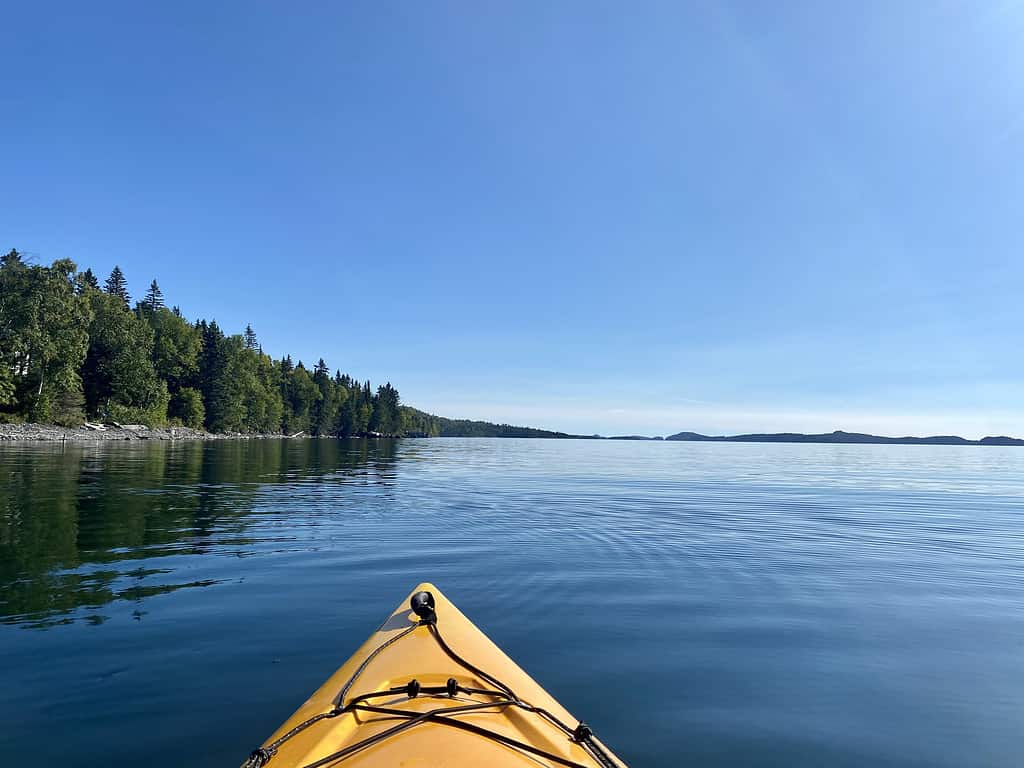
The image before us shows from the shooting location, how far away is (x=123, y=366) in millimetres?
71500

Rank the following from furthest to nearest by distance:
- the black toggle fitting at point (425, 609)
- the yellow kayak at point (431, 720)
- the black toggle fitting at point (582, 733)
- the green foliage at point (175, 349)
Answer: the green foliage at point (175, 349) → the black toggle fitting at point (425, 609) → the black toggle fitting at point (582, 733) → the yellow kayak at point (431, 720)

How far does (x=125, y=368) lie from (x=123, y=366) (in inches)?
13.0

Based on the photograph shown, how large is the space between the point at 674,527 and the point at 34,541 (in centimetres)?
1354

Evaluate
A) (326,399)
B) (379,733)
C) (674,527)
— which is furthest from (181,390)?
(379,733)

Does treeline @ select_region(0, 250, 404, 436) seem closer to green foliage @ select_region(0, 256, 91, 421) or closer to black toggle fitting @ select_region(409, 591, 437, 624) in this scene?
green foliage @ select_region(0, 256, 91, 421)

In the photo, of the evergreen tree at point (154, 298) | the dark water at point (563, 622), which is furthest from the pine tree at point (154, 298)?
the dark water at point (563, 622)

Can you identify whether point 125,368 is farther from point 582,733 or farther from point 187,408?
point 582,733

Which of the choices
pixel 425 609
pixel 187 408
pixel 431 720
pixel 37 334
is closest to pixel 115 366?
pixel 37 334

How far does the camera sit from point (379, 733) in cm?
314

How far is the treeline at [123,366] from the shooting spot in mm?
55031

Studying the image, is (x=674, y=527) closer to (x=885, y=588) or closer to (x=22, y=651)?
(x=885, y=588)

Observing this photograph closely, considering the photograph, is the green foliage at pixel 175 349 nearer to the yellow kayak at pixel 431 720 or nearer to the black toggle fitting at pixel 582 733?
the yellow kayak at pixel 431 720

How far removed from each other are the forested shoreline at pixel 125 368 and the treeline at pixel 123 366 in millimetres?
125

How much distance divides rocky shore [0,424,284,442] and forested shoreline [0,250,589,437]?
232 centimetres
